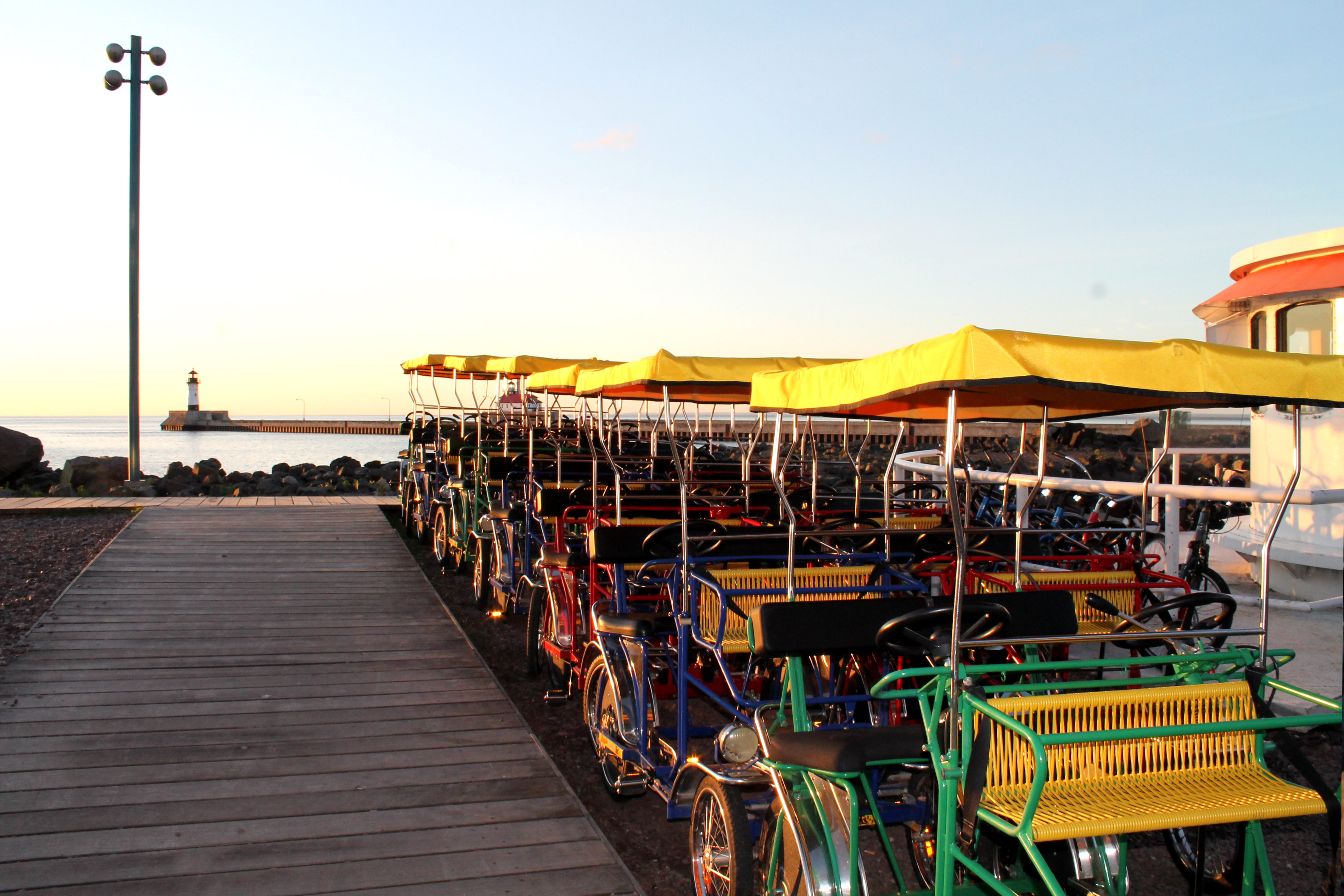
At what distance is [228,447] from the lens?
63062 millimetres

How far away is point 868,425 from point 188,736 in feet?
15.4

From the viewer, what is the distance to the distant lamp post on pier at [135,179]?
17016 millimetres

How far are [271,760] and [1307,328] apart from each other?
28.8 feet

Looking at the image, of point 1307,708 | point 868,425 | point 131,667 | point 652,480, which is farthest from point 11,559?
point 1307,708

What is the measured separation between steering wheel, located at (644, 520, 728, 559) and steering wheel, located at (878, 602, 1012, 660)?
1.42 m

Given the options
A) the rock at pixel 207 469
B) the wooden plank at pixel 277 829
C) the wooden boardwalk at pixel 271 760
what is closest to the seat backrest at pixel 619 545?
the wooden boardwalk at pixel 271 760

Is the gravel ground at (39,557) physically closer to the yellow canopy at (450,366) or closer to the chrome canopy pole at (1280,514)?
the yellow canopy at (450,366)

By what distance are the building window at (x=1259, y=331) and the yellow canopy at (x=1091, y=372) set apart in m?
5.86

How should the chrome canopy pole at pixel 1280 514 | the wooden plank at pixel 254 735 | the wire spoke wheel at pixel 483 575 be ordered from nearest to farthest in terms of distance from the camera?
the chrome canopy pole at pixel 1280 514 < the wooden plank at pixel 254 735 < the wire spoke wheel at pixel 483 575

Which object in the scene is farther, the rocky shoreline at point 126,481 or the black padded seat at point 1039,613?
the rocky shoreline at point 126,481

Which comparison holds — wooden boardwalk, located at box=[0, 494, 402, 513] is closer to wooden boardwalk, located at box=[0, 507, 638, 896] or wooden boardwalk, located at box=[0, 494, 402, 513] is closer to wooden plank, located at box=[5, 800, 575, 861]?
wooden boardwalk, located at box=[0, 507, 638, 896]

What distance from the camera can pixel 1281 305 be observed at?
8.27m

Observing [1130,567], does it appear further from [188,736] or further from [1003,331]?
[188,736]

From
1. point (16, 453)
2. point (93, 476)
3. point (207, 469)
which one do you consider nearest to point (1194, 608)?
point (93, 476)
